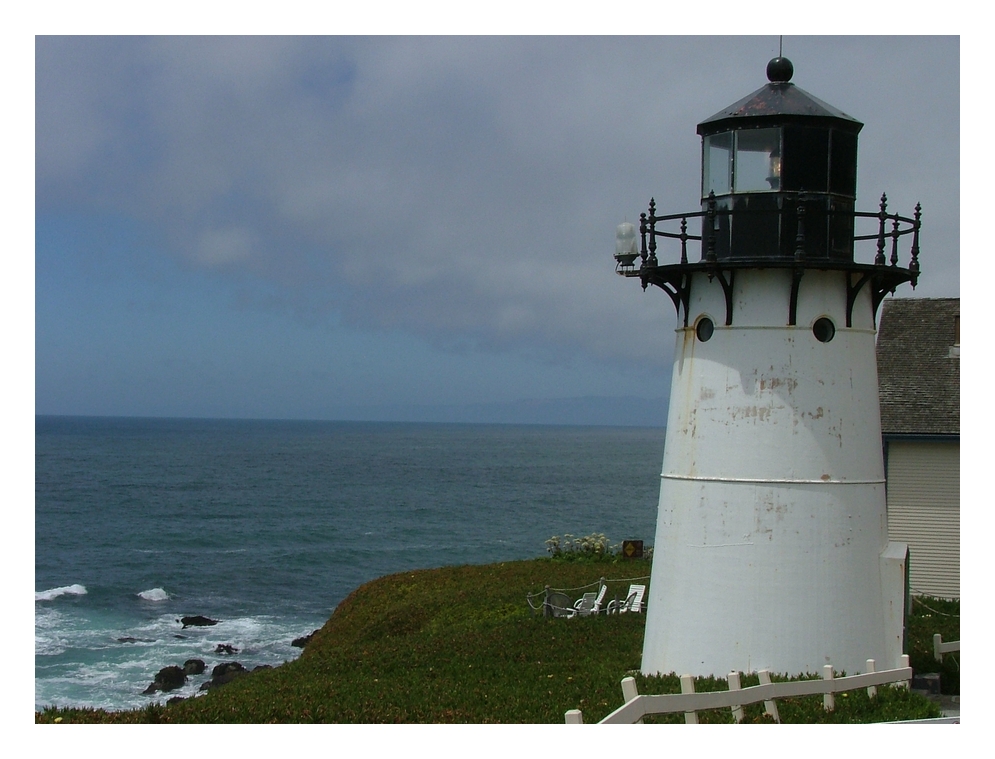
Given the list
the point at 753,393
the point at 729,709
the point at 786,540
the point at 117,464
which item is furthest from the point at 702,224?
the point at 117,464

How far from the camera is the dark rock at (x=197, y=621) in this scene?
43062 millimetres

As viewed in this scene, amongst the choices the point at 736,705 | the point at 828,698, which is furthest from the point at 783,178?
the point at 736,705

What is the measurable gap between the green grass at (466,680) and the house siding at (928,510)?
6778 mm

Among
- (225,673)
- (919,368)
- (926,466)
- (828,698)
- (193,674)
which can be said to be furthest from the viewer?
(193,674)

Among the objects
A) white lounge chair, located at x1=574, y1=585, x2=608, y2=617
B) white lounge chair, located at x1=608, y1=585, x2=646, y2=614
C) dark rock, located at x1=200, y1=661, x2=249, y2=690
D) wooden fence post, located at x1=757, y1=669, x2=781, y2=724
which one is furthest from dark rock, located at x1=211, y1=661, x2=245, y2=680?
wooden fence post, located at x1=757, y1=669, x2=781, y2=724

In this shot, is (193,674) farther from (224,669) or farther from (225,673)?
(225,673)

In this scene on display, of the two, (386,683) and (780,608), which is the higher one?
(780,608)

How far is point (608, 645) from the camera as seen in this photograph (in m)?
19.1

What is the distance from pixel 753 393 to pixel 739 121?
361cm

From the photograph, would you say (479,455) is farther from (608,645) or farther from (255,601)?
(608,645)

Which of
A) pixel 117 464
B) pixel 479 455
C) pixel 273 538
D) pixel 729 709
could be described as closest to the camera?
pixel 729 709

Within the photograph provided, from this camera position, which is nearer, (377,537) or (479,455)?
(377,537)

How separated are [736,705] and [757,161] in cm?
708

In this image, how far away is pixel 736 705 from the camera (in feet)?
39.0
